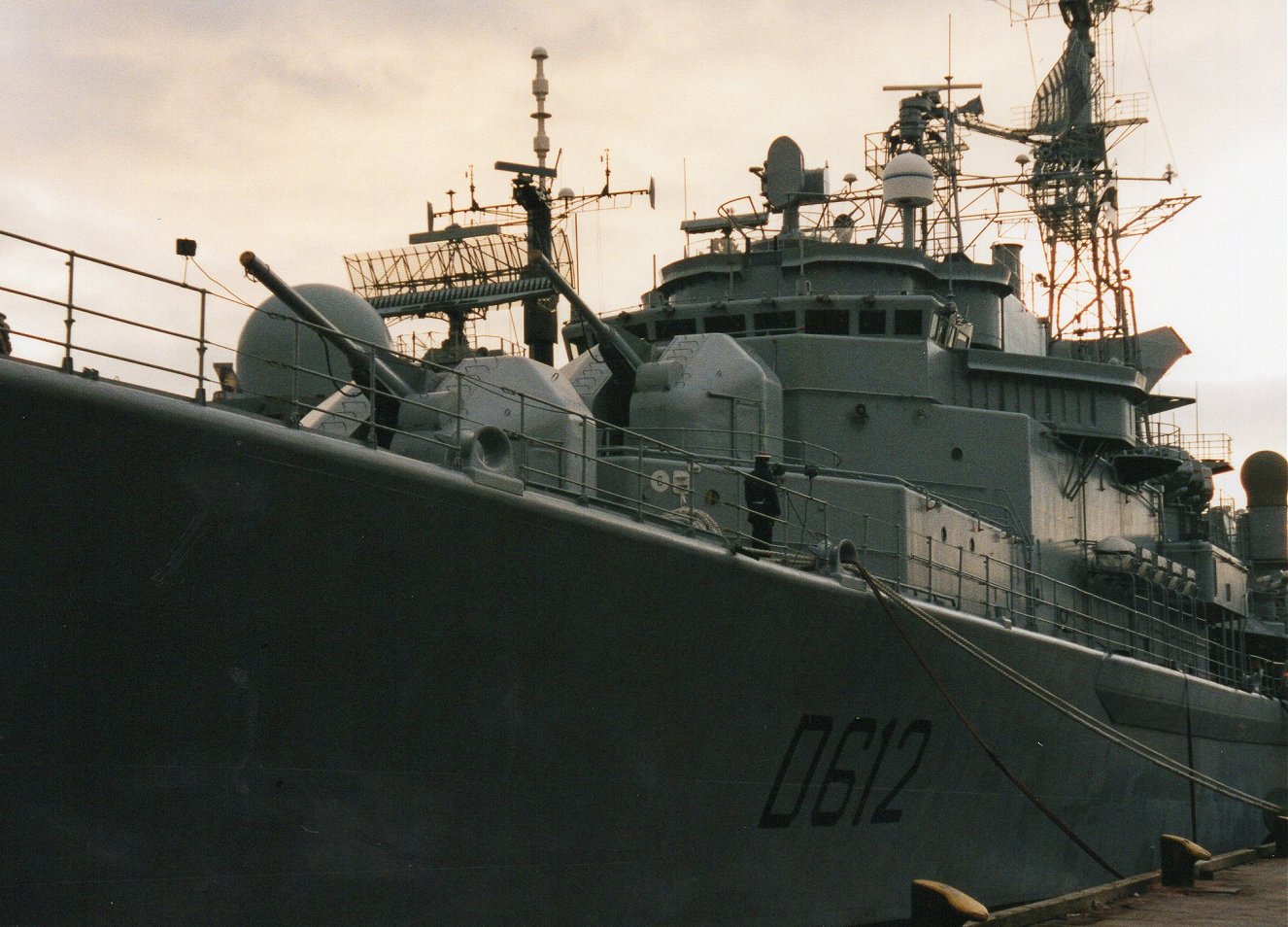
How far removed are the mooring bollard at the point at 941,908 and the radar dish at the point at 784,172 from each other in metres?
9.85

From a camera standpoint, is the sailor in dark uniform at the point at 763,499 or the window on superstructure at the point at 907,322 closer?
the sailor in dark uniform at the point at 763,499

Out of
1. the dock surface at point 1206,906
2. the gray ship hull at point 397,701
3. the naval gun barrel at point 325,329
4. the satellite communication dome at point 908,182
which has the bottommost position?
the dock surface at point 1206,906

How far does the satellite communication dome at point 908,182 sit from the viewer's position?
54.5ft

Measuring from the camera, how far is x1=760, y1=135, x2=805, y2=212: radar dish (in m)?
17.3

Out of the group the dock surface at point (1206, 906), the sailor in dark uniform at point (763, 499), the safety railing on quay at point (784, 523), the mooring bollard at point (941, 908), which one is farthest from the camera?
the dock surface at point (1206, 906)

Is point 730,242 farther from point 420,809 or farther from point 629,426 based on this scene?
point 420,809

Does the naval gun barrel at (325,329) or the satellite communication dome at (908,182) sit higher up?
the satellite communication dome at (908,182)

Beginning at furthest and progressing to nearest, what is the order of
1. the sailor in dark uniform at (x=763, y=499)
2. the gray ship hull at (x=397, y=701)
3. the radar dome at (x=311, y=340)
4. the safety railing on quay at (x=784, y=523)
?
1. the radar dome at (x=311, y=340)
2. the sailor in dark uniform at (x=763, y=499)
3. the safety railing on quay at (x=784, y=523)
4. the gray ship hull at (x=397, y=701)

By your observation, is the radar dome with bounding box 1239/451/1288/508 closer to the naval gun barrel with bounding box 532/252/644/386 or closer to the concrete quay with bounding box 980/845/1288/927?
the concrete quay with bounding box 980/845/1288/927

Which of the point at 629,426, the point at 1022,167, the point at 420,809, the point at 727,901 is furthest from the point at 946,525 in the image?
the point at 1022,167

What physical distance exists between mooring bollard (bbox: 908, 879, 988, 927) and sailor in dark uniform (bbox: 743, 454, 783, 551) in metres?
2.39

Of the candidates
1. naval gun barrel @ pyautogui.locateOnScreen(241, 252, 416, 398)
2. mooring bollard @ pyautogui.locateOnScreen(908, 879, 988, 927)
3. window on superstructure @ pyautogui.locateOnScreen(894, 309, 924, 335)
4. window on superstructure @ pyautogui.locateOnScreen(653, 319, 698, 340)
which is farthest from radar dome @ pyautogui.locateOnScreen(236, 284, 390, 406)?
mooring bollard @ pyautogui.locateOnScreen(908, 879, 988, 927)

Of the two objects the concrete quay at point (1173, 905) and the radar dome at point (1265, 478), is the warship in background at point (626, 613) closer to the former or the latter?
the concrete quay at point (1173, 905)

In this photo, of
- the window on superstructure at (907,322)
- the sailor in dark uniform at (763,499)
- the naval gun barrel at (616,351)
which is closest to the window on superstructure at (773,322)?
the window on superstructure at (907,322)
